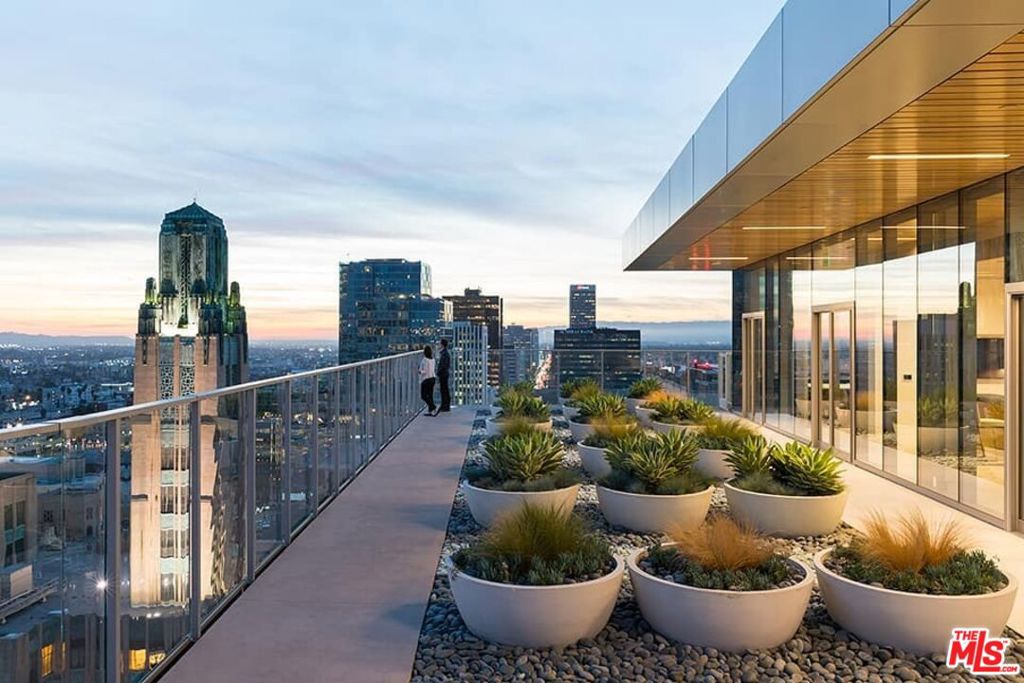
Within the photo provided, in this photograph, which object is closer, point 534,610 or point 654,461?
point 534,610

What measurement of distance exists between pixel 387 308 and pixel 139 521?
33.7m

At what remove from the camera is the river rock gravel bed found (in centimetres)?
426

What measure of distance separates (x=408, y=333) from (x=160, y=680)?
77.2 ft

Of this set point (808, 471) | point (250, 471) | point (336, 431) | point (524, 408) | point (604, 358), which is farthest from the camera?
point (604, 358)

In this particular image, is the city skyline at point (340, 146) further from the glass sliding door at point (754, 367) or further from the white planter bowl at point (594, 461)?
the white planter bowl at point (594, 461)

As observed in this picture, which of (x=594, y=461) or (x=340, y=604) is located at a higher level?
(x=594, y=461)

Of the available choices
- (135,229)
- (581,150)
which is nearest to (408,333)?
(581,150)

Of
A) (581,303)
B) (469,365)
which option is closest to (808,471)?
(469,365)

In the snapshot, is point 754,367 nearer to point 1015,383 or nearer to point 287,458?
point 1015,383

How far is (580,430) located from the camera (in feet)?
41.0

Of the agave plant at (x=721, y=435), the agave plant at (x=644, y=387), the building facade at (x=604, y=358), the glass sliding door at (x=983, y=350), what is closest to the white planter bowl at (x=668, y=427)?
the agave plant at (x=721, y=435)

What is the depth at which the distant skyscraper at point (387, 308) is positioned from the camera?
26484mm

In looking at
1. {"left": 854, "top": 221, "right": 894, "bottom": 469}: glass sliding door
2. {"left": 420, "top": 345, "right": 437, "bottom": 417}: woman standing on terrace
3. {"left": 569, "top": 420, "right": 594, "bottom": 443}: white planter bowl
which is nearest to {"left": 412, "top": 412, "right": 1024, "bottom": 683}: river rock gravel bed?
{"left": 854, "top": 221, "right": 894, "bottom": 469}: glass sliding door

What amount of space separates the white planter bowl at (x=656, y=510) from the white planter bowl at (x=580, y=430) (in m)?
4.59
